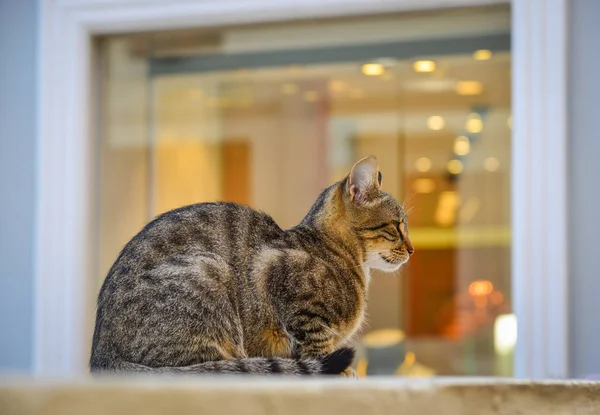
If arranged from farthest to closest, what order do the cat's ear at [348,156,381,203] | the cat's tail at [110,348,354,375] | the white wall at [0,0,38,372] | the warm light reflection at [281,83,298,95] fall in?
the warm light reflection at [281,83,298,95] → the white wall at [0,0,38,372] → the cat's ear at [348,156,381,203] → the cat's tail at [110,348,354,375]

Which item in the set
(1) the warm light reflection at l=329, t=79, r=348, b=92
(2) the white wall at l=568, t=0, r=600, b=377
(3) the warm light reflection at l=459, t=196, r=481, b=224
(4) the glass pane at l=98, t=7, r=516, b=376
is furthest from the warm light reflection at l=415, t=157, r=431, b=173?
(2) the white wall at l=568, t=0, r=600, b=377

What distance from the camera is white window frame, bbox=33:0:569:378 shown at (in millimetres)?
2326

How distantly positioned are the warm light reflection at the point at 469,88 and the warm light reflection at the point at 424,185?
500mm

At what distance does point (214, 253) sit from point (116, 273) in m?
0.17

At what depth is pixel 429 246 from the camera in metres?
3.64

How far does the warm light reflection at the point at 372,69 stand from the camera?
10.4 ft

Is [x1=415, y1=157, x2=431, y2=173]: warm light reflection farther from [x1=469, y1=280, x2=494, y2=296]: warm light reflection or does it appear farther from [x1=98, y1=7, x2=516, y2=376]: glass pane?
[x1=469, y1=280, x2=494, y2=296]: warm light reflection

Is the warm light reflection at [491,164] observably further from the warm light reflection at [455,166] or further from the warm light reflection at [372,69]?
the warm light reflection at [372,69]

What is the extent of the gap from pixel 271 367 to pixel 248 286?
0.70ft

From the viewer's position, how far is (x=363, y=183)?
1.42m

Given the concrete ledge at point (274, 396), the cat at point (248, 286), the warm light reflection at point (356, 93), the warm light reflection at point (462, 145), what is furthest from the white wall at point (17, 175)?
the concrete ledge at point (274, 396)

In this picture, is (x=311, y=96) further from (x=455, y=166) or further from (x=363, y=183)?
(x=363, y=183)

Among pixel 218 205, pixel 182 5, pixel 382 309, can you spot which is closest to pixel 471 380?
pixel 218 205

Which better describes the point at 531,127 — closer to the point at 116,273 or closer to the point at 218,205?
the point at 218,205
